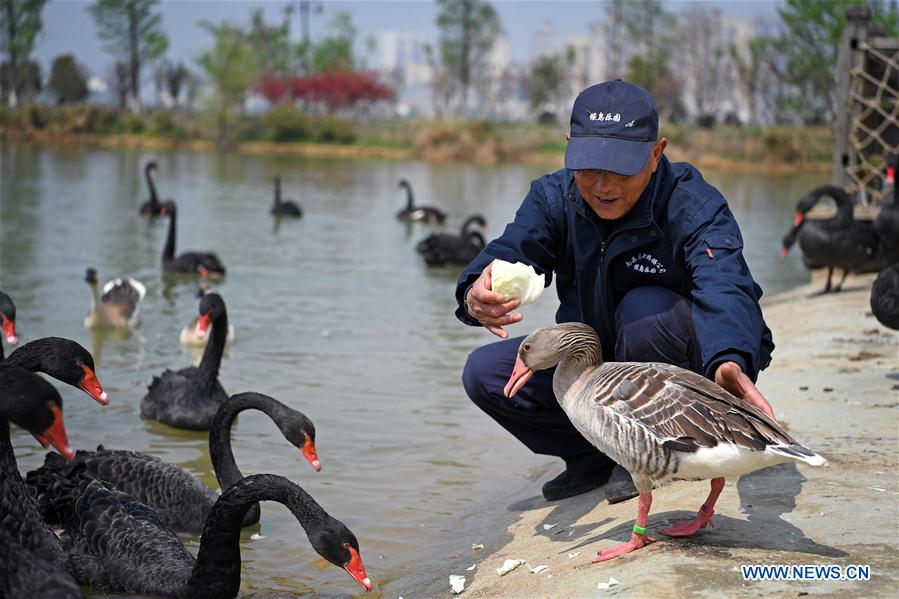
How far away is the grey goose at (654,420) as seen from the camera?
3.30 meters

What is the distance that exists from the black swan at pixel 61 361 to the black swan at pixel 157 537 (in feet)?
1.98

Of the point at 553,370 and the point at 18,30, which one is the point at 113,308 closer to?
the point at 553,370

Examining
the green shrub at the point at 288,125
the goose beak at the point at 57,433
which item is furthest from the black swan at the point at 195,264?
the green shrub at the point at 288,125

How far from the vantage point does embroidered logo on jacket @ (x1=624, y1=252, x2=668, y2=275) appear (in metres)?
4.23

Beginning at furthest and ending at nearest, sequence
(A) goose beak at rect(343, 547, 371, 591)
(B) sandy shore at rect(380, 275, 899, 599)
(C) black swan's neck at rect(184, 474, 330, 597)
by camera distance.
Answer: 1. (C) black swan's neck at rect(184, 474, 330, 597)
2. (A) goose beak at rect(343, 547, 371, 591)
3. (B) sandy shore at rect(380, 275, 899, 599)

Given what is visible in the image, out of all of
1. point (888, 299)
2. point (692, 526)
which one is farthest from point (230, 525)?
point (888, 299)

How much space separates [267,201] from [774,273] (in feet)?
40.7

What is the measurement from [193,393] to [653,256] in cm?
380

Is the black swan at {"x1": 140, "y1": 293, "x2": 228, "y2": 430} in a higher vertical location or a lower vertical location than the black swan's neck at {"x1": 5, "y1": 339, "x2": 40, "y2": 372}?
lower

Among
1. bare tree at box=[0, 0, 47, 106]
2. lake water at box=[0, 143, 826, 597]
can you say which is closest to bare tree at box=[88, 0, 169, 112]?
bare tree at box=[0, 0, 47, 106]

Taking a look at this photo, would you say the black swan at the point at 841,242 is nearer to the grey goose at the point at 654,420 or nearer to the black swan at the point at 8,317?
the black swan at the point at 8,317

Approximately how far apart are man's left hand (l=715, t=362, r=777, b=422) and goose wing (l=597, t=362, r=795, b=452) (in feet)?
0.17

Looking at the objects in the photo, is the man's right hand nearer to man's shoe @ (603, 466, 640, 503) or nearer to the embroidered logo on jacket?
the embroidered logo on jacket

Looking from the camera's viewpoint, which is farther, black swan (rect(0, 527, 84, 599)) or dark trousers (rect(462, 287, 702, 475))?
dark trousers (rect(462, 287, 702, 475))
